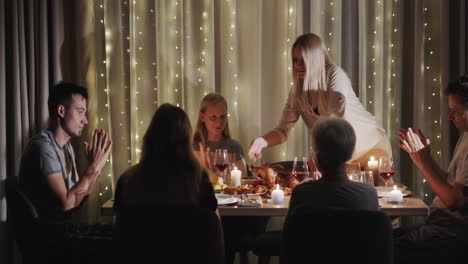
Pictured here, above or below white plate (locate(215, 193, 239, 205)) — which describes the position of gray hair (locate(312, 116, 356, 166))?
above

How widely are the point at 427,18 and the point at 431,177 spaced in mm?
1535

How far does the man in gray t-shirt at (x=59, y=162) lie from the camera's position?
8.13 ft

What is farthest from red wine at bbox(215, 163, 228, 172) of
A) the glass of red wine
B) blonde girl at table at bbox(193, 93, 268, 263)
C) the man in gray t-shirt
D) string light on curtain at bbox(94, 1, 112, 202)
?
string light on curtain at bbox(94, 1, 112, 202)

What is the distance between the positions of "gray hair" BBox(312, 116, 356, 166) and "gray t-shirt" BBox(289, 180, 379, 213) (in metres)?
0.11

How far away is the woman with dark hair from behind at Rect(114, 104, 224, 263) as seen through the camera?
1.73m

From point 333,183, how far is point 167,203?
0.61 meters

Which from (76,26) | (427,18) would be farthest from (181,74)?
(427,18)

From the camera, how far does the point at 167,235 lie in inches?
68.5

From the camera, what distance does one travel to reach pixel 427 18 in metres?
3.65

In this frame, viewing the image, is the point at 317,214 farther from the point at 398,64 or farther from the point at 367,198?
the point at 398,64

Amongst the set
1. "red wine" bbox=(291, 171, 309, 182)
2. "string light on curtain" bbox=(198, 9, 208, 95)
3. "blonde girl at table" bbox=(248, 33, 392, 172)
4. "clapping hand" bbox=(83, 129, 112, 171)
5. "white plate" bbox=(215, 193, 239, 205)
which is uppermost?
"string light on curtain" bbox=(198, 9, 208, 95)

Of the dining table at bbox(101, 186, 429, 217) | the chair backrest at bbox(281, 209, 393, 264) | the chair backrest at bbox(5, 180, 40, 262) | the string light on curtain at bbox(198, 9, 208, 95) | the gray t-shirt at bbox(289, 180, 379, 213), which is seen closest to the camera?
the chair backrest at bbox(281, 209, 393, 264)

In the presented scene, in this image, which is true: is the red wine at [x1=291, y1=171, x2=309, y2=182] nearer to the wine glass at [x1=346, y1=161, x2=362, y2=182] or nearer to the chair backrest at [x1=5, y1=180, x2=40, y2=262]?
the wine glass at [x1=346, y1=161, x2=362, y2=182]

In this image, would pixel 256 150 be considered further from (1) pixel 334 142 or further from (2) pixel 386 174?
(1) pixel 334 142
